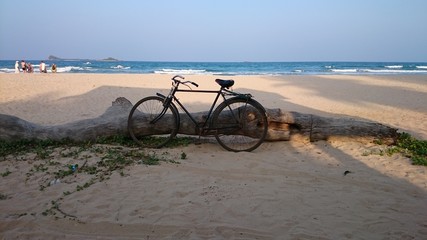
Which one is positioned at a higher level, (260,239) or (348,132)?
(348,132)

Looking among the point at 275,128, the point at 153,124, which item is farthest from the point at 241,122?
the point at 153,124

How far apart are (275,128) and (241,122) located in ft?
2.71

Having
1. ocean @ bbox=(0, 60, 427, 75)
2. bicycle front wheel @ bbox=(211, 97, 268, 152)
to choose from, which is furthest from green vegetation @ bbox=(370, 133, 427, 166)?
ocean @ bbox=(0, 60, 427, 75)

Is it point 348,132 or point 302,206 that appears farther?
point 348,132

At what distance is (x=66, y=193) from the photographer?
389cm

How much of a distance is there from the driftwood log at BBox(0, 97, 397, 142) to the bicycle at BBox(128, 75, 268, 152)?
22 centimetres

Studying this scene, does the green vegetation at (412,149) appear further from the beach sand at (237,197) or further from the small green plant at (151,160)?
the small green plant at (151,160)

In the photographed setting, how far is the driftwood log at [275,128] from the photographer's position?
19.2 ft

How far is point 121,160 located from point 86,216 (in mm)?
1633

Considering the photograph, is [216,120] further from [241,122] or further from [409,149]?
[409,149]

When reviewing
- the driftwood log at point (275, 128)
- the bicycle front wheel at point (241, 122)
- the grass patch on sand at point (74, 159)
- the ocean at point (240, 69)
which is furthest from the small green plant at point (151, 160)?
the ocean at point (240, 69)

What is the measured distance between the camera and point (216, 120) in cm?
574

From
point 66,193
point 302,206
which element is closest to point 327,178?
point 302,206

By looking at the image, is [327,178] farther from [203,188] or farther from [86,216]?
[86,216]
